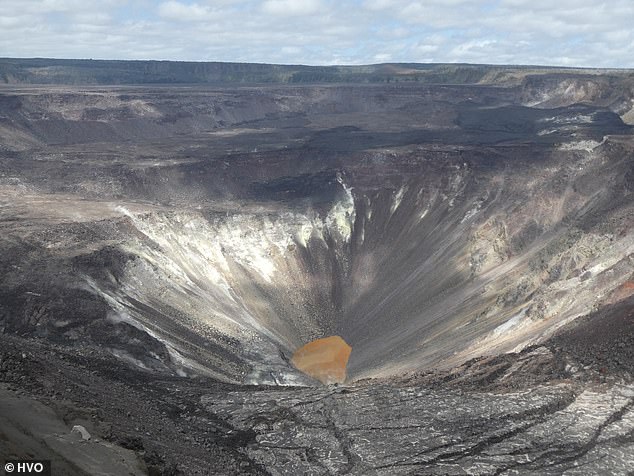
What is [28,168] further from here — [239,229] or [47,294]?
[47,294]

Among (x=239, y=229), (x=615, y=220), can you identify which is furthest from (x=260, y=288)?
(x=615, y=220)

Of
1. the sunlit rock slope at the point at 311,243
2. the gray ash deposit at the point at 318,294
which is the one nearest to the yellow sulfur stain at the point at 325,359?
the gray ash deposit at the point at 318,294

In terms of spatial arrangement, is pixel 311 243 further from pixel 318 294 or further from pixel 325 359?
pixel 325 359

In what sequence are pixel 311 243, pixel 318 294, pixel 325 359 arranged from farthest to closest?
1. pixel 311 243
2. pixel 318 294
3. pixel 325 359

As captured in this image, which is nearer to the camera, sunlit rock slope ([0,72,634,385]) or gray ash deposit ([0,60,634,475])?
gray ash deposit ([0,60,634,475])

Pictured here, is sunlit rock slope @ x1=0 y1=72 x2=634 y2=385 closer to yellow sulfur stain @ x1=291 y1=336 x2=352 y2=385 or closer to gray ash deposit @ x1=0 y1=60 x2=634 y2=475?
gray ash deposit @ x1=0 y1=60 x2=634 y2=475

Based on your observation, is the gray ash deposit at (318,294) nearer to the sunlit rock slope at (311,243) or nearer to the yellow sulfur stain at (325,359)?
the sunlit rock slope at (311,243)

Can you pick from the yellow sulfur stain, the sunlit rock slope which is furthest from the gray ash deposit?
the yellow sulfur stain

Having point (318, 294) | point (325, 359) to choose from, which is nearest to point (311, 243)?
point (318, 294)
